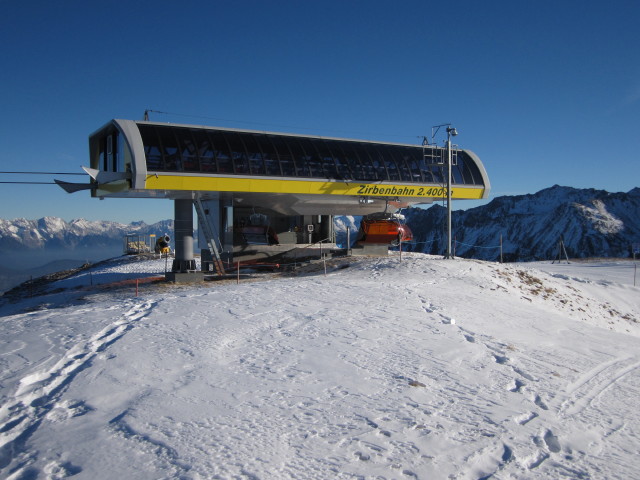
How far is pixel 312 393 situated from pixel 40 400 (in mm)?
3192

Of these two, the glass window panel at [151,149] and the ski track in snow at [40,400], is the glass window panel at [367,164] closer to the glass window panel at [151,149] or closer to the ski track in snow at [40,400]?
the glass window panel at [151,149]

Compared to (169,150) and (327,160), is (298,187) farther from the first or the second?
(169,150)

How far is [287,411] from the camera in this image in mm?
5668

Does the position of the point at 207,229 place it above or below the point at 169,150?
below

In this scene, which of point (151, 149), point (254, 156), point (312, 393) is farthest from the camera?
point (254, 156)

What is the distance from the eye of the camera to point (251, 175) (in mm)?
20750

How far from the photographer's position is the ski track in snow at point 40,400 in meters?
5.09

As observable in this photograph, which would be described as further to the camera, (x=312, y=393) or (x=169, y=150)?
(x=169, y=150)

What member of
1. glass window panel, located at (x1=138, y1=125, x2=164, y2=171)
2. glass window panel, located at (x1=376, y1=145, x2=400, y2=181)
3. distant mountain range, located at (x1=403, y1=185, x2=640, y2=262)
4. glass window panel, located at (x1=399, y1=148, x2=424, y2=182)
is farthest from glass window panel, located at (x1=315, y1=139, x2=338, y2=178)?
distant mountain range, located at (x1=403, y1=185, x2=640, y2=262)

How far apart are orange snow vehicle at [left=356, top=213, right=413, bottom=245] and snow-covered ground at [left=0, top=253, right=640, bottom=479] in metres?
14.1

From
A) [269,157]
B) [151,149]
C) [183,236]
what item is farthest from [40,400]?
[269,157]

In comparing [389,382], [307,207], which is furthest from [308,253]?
[389,382]

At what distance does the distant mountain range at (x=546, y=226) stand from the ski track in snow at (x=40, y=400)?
405 ft

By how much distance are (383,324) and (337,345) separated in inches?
70.2
